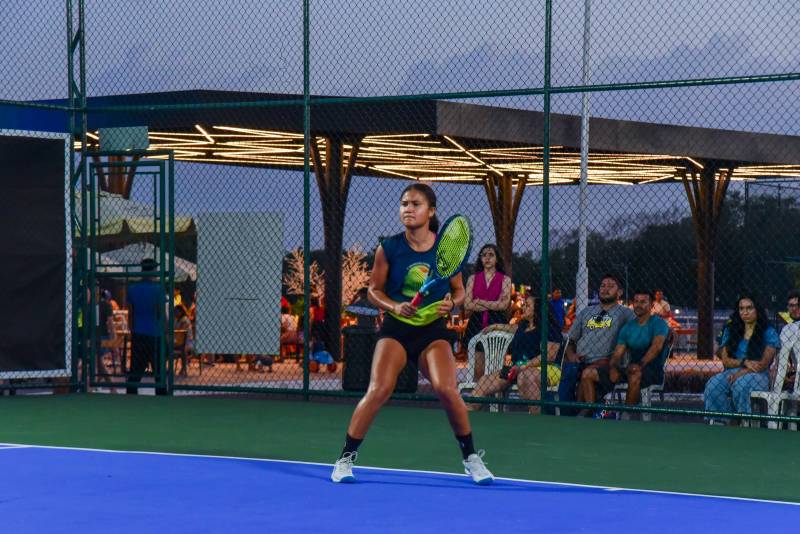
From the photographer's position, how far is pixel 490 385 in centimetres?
1323

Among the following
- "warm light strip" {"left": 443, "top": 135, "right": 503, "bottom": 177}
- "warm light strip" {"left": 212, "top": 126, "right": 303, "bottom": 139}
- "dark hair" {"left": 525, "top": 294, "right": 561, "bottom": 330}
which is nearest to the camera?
"dark hair" {"left": 525, "top": 294, "right": 561, "bottom": 330}

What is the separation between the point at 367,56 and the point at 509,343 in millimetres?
3143

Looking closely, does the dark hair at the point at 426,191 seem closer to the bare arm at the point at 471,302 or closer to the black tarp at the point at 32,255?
the bare arm at the point at 471,302

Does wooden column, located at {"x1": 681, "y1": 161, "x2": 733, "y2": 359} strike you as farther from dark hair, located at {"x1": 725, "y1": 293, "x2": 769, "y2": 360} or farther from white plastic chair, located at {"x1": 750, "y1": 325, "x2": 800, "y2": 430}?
white plastic chair, located at {"x1": 750, "y1": 325, "x2": 800, "y2": 430}

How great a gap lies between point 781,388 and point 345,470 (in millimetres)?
4953

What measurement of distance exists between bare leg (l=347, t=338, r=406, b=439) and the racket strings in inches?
24.4

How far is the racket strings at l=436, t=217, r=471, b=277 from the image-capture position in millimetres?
8000

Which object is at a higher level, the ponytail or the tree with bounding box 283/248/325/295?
the ponytail

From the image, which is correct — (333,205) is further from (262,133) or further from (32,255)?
(32,255)

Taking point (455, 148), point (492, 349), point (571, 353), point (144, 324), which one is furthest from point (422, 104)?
point (571, 353)

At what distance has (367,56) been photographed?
45.6ft

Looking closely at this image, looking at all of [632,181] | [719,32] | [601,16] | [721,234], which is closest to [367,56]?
[601,16]

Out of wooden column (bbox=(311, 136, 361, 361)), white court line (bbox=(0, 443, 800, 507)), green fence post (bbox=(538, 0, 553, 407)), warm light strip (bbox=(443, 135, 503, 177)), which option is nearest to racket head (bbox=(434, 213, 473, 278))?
white court line (bbox=(0, 443, 800, 507))

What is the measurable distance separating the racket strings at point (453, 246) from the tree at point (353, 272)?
81.5 ft
